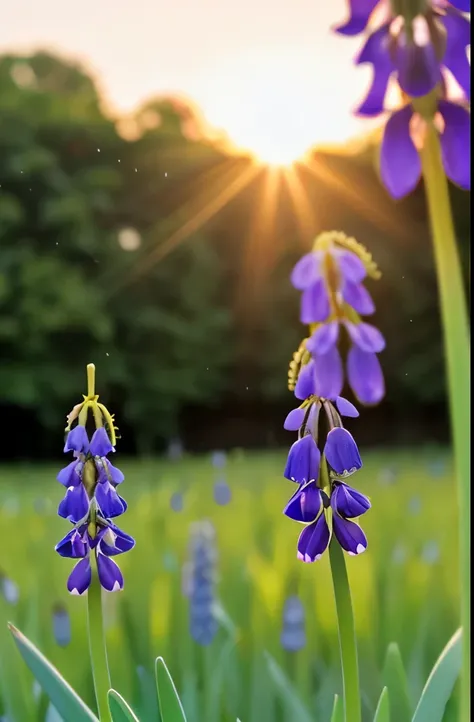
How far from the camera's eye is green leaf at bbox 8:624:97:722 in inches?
30.9

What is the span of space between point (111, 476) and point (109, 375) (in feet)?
29.5

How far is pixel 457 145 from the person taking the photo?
0.58 meters

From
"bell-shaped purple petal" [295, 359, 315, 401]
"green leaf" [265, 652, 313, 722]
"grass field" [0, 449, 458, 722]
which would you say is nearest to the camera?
"bell-shaped purple petal" [295, 359, 315, 401]

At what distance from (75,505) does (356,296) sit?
0.38 m

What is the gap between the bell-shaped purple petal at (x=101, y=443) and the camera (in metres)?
0.78

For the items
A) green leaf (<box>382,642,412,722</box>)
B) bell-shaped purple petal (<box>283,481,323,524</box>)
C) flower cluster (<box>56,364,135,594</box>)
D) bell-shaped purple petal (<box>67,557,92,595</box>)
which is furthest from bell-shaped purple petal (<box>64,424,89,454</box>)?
green leaf (<box>382,642,412,722</box>)

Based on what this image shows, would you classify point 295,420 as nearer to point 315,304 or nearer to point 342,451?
point 342,451

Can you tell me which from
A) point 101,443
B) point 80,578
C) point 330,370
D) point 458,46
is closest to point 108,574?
point 80,578

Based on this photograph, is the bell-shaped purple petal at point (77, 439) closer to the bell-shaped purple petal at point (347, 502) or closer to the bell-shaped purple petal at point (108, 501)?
the bell-shaped purple petal at point (108, 501)

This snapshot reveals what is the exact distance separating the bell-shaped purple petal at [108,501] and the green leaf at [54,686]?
15 cm

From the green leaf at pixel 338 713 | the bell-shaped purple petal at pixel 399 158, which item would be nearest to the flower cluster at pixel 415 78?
the bell-shaped purple petal at pixel 399 158

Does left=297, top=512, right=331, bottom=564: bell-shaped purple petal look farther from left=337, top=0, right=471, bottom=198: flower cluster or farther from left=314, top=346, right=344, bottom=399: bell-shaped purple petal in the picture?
left=337, top=0, right=471, bottom=198: flower cluster

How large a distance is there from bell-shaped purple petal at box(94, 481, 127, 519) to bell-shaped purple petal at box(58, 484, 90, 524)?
1cm

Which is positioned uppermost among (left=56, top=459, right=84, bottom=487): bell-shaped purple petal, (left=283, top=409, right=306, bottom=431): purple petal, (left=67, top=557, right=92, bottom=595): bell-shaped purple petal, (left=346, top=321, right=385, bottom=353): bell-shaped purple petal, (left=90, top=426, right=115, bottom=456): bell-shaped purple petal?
(left=346, top=321, right=385, bottom=353): bell-shaped purple petal
